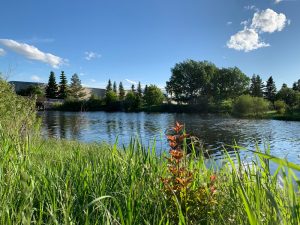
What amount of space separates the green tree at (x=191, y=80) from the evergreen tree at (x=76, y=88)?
2865cm

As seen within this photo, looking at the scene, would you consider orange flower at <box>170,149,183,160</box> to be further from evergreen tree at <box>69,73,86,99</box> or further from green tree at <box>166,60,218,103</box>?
evergreen tree at <box>69,73,86,99</box>

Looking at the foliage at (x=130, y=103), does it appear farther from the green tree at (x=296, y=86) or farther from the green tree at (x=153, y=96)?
the green tree at (x=296, y=86)

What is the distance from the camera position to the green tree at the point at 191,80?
88812mm

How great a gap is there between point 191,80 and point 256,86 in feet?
62.4

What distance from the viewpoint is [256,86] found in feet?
275

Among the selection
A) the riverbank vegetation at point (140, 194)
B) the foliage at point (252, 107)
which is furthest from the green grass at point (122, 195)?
the foliage at point (252, 107)

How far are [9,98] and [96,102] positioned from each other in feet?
243

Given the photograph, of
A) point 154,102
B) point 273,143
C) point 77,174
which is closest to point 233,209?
point 77,174

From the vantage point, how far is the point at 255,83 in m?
84.8

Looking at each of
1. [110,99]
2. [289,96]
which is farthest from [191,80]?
[289,96]

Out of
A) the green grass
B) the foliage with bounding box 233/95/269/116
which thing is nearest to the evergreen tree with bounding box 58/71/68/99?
the foliage with bounding box 233/95/269/116

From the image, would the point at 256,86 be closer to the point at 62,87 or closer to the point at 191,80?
the point at 191,80

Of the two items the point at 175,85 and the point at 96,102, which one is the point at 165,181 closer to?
the point at 96,102

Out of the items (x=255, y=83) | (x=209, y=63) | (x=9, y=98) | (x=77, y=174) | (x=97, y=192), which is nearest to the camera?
(x=97, y=192)
